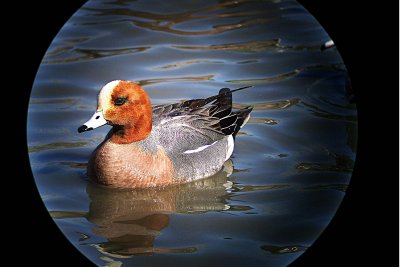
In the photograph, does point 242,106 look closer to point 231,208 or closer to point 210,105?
point 210,105

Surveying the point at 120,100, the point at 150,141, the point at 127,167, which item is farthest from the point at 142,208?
the point at 120,100

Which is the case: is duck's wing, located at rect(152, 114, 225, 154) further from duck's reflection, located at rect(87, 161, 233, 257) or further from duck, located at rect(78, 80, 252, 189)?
duck's reflection, located at rect(87, 161, 233, 257)

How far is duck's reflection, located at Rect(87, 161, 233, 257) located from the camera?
424 centimetres

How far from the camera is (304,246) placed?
4.11m

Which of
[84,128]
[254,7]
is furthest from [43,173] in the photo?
[254,7]

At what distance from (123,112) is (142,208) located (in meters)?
0.75

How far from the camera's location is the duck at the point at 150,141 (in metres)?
4.98

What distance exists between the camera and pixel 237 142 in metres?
5.89

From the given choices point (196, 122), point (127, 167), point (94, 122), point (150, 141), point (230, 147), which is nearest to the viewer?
point (94, 122)

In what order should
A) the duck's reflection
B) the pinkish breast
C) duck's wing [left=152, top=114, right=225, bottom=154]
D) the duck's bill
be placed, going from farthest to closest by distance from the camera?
duck's wing [left=152, top=114, right=225, bottom=154] → the pinkish breast → the duck's bill → the duck's reflection

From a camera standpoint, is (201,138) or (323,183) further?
(201,138)

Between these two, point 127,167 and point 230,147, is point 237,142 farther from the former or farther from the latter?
point 127,167

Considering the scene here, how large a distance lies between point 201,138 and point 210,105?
336 mm

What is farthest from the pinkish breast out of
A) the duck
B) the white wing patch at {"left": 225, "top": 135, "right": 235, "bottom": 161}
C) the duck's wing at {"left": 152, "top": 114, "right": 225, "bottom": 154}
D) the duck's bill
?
the white wing patch at {"left": 225, "top": 135, "right": 235, "bottom": 161}
